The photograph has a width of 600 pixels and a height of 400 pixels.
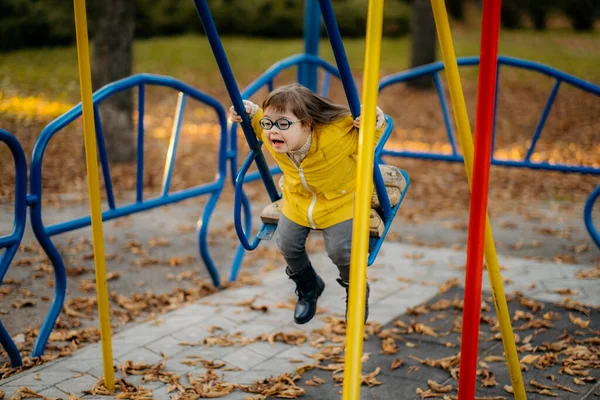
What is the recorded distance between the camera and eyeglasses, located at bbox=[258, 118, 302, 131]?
3.04 m

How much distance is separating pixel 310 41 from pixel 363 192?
4426mm

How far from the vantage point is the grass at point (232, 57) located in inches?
480

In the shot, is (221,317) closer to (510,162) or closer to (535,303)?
(535,303)

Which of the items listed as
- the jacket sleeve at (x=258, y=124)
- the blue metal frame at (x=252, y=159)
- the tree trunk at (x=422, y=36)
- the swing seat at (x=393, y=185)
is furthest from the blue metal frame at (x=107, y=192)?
the tree trunk at (x=422, y=36)

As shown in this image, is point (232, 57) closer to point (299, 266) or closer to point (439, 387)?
point (299, 266)

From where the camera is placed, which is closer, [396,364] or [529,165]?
[396,364]

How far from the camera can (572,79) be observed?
16.7 ft

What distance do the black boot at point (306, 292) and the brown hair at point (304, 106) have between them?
798mm

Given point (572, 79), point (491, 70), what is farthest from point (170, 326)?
point (572, 79)

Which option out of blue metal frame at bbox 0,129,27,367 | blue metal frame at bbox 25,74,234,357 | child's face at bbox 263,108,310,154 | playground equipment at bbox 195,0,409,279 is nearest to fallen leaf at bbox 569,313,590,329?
playground equipment at bbox 195,0,409,279

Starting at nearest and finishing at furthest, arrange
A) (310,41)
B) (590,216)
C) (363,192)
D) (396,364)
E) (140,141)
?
(363,192)
(396,364)
(140,141)
(590,216)
(310,41)

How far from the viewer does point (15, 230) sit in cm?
364

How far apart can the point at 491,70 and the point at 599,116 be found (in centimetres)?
999

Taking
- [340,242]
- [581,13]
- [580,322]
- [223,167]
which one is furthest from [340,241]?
[581,13]
